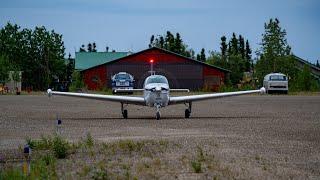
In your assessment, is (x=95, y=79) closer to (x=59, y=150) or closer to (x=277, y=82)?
(x=277, y=82)

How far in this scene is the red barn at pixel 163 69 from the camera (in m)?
86.6

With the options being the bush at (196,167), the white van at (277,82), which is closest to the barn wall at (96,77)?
the white van at (277,82)

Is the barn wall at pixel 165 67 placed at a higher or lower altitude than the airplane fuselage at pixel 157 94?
higher

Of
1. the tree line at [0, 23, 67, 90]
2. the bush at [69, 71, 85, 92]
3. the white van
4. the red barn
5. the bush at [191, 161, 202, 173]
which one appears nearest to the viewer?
the bush at [191, 161, 202, 173]

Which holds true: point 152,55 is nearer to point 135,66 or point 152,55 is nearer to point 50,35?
point 135,66

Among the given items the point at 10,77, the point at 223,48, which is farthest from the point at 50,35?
the point at 223,48

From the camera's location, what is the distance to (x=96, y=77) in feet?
288

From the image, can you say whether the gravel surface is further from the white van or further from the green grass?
the white van

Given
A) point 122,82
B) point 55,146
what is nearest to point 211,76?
point 122,82

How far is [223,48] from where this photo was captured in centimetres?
13838

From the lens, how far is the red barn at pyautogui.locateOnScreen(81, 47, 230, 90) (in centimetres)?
8656

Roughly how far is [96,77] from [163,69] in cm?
903

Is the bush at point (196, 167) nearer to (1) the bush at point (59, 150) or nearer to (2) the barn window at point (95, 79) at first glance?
(1) the bush at point (59, 150)

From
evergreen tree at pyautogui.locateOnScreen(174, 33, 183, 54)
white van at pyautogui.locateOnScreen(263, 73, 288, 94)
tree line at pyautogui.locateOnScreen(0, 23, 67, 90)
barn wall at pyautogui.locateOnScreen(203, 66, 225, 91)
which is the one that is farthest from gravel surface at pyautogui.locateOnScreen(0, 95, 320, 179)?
evergreen tree at pyautogui.locateOnScreen(174, 33, 183, 54)
